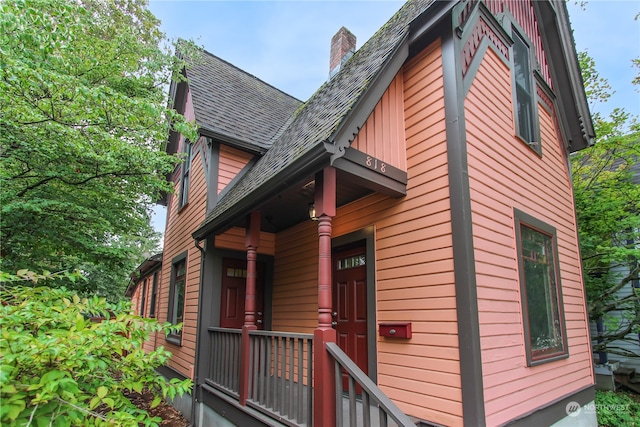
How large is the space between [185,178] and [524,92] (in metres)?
7.40

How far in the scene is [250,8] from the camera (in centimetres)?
1077

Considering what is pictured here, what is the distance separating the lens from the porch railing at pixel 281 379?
11.2 ft

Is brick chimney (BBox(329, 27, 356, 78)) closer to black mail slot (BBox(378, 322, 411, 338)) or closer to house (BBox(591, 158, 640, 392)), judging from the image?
black mail slot (BBox(378, 322, 411, 338))

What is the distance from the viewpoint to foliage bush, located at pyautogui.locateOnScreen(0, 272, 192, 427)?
181cm

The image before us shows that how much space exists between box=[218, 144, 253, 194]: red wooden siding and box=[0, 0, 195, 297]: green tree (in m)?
1.06

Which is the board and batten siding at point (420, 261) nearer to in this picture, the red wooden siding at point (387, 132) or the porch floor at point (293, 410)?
the red wooden siding at point (387, 132)

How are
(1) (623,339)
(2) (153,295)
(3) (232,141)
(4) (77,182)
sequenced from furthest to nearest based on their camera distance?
(2) (153,295) < (1) (623,339) < (3) (232,141) < (4) (77,182)

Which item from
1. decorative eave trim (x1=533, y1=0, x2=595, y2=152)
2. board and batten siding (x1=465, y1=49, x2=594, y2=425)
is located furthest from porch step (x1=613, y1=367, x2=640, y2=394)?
decorative eave trim (x1=533, y1=0, x2=595, y2=152)

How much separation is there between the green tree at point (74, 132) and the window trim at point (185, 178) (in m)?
0.69

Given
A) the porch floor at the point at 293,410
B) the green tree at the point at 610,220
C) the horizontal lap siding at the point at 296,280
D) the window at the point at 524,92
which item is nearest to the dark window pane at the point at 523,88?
the window at the point at 524,92

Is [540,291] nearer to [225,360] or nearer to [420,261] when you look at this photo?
[420,261]

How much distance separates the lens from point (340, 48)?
8.02m

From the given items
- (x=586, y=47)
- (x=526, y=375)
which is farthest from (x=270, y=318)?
(x=586, y=47)

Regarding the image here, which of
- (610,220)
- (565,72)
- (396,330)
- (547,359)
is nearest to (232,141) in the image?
(396,330)
